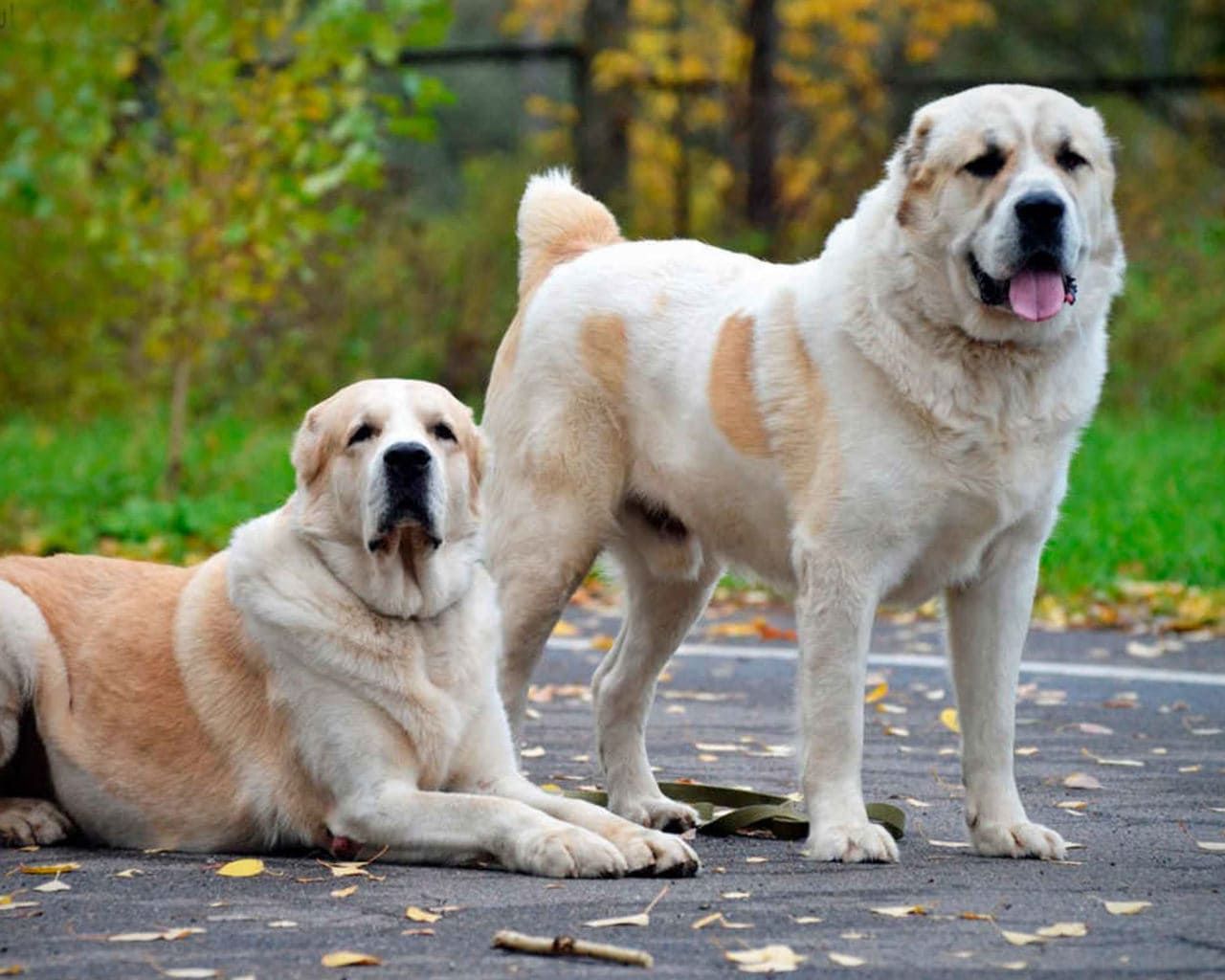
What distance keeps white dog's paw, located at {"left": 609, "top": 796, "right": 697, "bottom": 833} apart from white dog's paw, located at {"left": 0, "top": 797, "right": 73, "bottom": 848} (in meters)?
1.43

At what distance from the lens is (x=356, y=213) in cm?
1192

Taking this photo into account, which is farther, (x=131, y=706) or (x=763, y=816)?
(x=763, y=816)

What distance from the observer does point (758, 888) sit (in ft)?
14.7

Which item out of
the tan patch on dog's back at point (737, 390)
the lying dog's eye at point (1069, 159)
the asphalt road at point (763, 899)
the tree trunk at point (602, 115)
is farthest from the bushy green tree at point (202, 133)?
the lying dog's eye at point (1069, 159)

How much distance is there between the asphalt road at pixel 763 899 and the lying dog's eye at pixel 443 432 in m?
1.03

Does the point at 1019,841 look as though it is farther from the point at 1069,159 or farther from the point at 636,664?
the point at 1069,159

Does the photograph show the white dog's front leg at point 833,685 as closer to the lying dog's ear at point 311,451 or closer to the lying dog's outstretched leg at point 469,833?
the lying dog's outstretched leg at point 469,833

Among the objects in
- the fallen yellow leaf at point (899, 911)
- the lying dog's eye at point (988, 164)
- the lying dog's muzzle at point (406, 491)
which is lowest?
the fallen yellow leaf at point (899, 911)

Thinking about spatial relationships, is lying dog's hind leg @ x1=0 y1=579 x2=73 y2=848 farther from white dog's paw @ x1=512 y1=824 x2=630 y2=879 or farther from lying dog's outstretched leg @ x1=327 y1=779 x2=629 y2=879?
white dog's paw @ x1=512 y1=824 x2=630 y2=879

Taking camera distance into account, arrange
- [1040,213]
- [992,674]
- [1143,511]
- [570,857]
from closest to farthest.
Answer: [570,857] → [1040,213] → [992,674] → [1143,511]

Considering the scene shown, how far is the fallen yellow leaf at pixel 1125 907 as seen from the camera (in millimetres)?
4219

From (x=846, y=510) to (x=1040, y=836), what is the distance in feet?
2.99

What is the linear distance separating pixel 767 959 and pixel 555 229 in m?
2.90

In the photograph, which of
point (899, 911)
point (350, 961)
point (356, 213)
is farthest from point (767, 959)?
point (356, 213)
